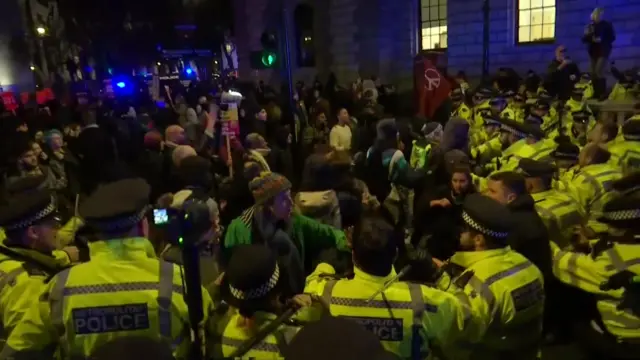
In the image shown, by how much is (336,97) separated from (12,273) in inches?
551

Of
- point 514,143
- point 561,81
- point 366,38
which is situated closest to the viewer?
point 514,143

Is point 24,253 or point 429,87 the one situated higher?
point 429,87

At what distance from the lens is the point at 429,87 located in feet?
29.6

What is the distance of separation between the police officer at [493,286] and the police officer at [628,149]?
11.6 feet

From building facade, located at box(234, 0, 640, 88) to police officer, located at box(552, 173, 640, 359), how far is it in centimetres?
1270

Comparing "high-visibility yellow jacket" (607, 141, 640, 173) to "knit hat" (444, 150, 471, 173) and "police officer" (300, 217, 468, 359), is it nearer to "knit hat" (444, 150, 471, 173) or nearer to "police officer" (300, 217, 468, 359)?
"knit hat" (444, 150, 471, 173)

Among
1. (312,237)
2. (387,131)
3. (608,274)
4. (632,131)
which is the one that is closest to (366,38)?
(387,131)

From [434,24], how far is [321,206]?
20.6 metres

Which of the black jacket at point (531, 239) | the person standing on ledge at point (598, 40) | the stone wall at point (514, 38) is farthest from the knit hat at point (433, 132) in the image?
the stone wall at point (514, 38)

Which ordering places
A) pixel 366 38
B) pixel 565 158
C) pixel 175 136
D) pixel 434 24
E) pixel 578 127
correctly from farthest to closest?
1. pixel 366 38
2. pixel 434 24
3. pixel 578 127
4. pixel 175 136
5. pixel 565 158

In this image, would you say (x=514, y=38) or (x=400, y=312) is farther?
(x=514, y=38)

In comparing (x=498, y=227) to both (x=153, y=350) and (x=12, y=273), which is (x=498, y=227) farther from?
(x=12, y=273)

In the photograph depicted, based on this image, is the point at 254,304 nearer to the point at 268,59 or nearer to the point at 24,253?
the point at 24,253

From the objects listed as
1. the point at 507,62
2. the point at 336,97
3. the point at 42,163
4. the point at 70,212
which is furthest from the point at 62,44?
the point at 70,212
